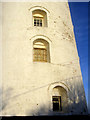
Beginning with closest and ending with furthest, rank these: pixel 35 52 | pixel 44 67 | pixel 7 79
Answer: pixel 7 79 → pixel 44 67 → pixel 35 52

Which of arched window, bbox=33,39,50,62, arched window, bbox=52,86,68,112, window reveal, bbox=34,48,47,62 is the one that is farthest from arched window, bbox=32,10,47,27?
arched window, bbox=52,86,68,112

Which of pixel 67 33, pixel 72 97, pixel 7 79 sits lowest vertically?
pixel 72 97

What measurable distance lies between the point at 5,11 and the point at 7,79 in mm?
5330

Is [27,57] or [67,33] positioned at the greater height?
[67,33]

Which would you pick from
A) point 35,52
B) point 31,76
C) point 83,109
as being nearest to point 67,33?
point 35,52

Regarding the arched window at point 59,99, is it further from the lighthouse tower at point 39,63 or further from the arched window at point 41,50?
the arched window at point 41,50

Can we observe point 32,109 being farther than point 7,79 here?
No

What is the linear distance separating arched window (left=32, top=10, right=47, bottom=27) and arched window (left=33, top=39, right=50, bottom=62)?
1.68 meters

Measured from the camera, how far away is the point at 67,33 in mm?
11180

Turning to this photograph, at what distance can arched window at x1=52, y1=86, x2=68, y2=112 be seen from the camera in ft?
29.2

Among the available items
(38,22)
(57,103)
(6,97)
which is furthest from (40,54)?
(6,97)

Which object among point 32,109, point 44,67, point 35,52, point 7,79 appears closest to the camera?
point 32,109

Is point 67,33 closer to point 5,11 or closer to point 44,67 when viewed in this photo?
point 44,67

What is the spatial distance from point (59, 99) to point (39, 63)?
263 cm
